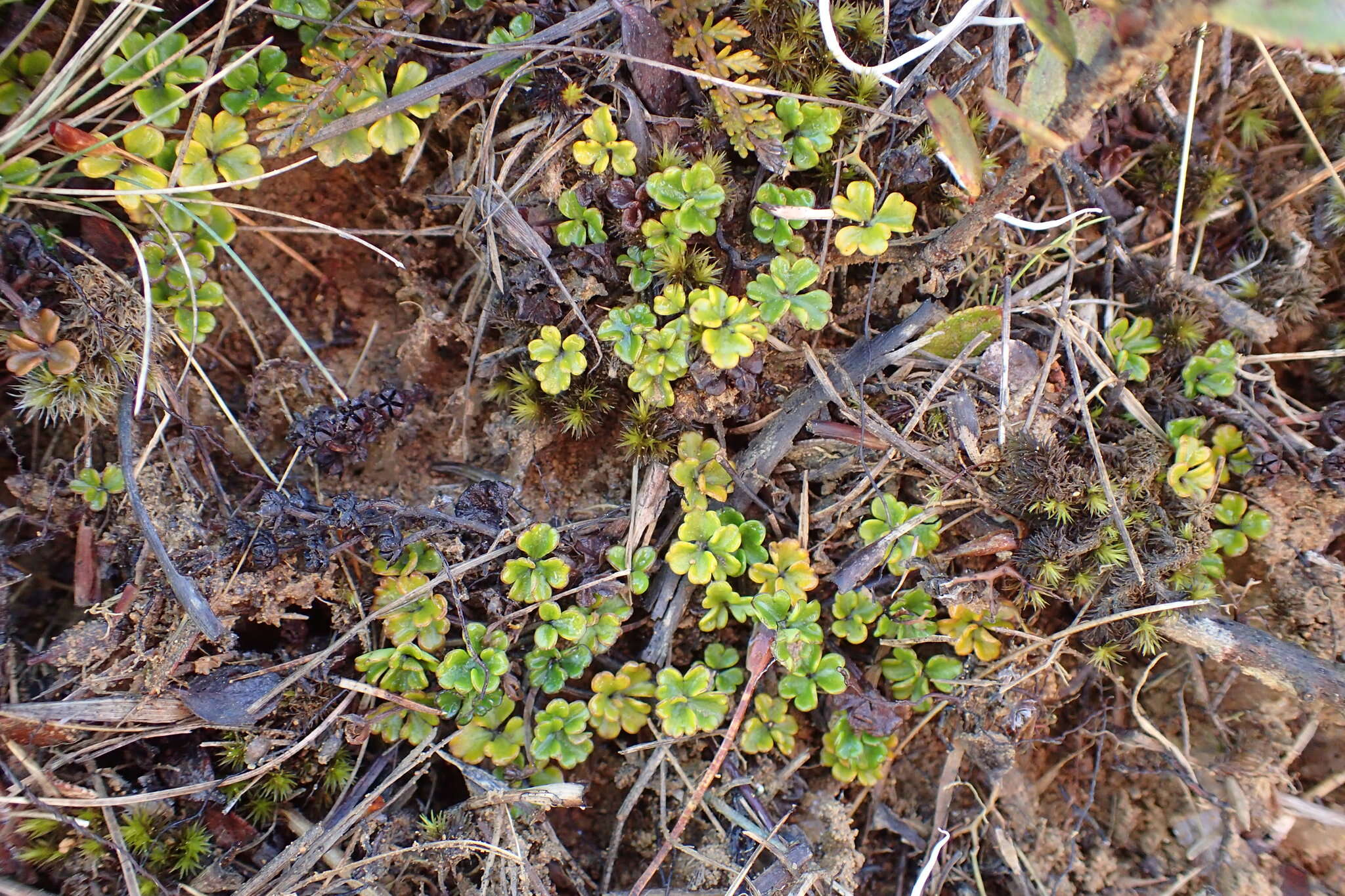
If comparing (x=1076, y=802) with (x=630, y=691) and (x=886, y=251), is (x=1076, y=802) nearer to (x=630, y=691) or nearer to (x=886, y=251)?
(x=630, y=691)

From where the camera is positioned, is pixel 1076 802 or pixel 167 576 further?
pixel 1076 802

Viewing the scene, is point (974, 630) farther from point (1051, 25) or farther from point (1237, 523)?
point (1051, 25)

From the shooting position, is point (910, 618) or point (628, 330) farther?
point (910, 618)

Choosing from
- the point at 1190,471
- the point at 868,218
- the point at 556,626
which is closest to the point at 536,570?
the point at 556,626

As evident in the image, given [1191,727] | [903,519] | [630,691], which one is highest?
[903,519]


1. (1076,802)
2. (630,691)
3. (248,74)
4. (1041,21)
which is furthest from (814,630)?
(248,74)

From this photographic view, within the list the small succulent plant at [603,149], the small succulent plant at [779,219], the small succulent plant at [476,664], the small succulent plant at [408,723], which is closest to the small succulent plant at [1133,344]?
the small succulent plant at [779,219]

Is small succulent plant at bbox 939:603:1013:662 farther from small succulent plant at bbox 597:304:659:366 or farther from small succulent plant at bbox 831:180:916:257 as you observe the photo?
small succulent plant at bbox 597:304:659:366

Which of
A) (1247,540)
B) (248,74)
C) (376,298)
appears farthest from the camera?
(376,298)
